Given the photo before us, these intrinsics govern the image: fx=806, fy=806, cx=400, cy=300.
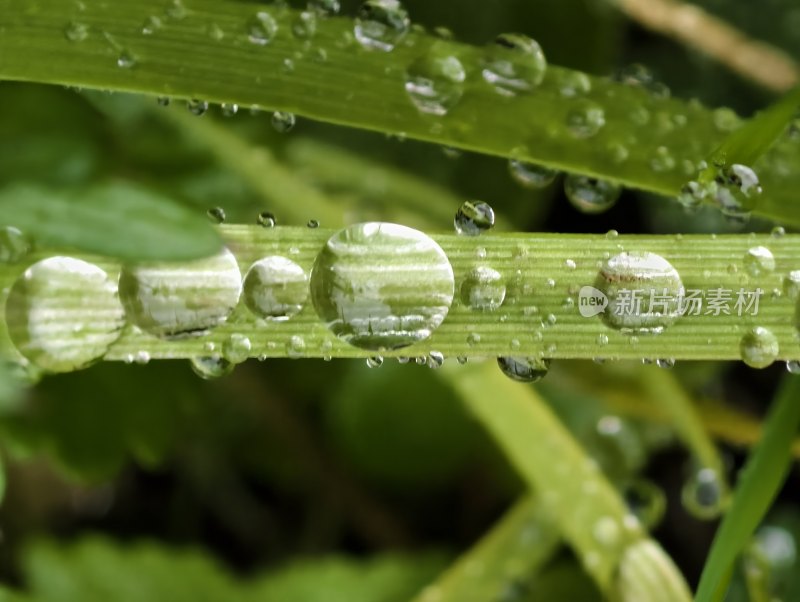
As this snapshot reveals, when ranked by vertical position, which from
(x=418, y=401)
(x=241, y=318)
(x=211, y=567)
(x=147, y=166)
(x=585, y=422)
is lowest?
(x=211, y=567)

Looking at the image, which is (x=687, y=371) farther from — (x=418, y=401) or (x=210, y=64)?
(x=210, y=64)

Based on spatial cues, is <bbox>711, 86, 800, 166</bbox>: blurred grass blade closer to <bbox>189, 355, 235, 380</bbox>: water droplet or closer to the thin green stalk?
the thin green stalk

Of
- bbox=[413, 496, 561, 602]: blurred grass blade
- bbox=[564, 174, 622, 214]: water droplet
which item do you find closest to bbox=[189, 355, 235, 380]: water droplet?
bbox=[564, 174, 622, 214]: water droplet

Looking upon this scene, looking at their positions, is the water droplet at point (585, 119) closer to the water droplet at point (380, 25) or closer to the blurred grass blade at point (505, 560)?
the water droplet at point (380, 25)

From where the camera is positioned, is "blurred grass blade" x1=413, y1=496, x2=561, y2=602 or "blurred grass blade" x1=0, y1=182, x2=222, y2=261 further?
"blurred grass blade" x1=413, y1=496, x2=561, y2=602

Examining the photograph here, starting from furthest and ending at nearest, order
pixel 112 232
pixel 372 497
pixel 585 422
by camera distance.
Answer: pixel 372 497, pixel 585 422, pixel 112 232

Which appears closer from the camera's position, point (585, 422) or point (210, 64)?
point (210, 64)

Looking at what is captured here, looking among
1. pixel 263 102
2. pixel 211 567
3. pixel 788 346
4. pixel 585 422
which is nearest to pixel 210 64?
pixel 263 102

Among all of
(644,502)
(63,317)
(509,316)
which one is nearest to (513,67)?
(509,316)

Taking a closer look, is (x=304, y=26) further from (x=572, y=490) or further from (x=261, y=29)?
(x=572, y=490)
